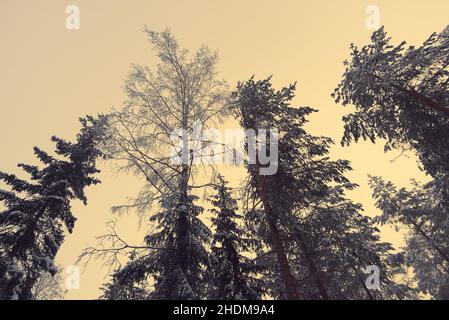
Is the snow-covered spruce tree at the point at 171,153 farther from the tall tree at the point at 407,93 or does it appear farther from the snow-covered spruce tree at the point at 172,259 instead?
the tall tree at the point at 407,93

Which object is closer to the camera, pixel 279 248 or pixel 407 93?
pixel 279 248

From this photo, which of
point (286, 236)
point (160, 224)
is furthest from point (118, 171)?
point (286, 236)

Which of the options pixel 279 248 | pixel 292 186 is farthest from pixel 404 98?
pixel 279 248

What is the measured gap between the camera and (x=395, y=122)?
12867mm

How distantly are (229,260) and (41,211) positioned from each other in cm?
746

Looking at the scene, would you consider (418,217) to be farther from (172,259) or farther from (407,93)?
(172,259)

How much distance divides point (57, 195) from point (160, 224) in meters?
4.91

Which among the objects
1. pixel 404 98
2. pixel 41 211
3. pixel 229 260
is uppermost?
pixel 404 98

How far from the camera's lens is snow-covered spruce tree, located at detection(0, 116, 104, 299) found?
33.1 ft

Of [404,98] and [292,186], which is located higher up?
[404,98]

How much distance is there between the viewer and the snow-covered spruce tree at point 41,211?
33.1ft

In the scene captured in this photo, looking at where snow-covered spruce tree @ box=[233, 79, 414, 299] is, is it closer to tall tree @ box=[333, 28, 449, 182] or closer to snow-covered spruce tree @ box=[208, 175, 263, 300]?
snow-covered spruce tree @ box=[208, 175, 263, 300]

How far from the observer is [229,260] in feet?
34.5
